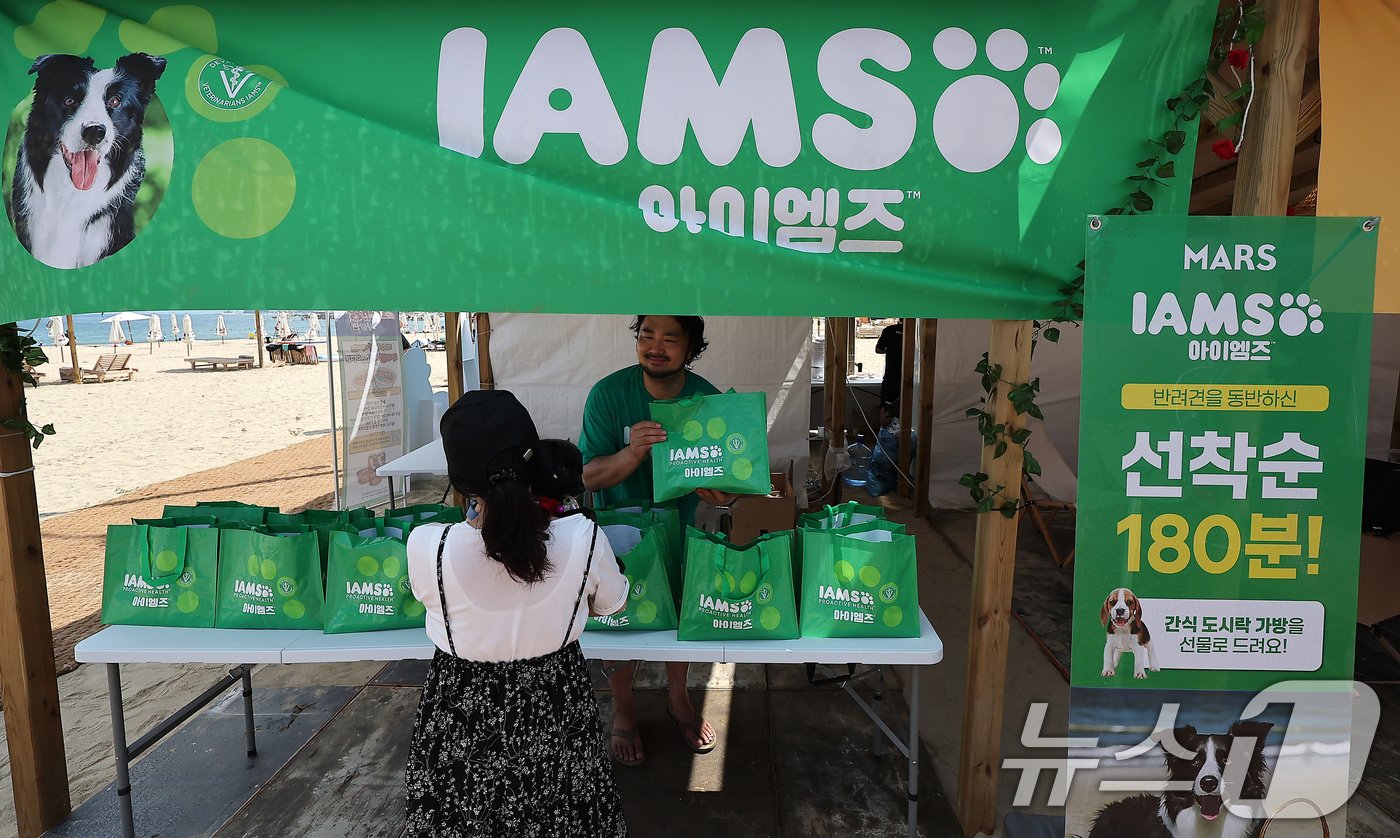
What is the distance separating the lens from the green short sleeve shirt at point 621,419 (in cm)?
284

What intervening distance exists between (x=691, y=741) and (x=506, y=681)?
4.90 feet

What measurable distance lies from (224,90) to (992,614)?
2885mm

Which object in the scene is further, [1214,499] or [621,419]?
[621,419]

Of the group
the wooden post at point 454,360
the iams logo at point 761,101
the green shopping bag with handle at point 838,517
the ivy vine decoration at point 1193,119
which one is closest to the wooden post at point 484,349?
the wooden post at point 454,360

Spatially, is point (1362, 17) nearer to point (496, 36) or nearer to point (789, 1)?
point (789, 1)

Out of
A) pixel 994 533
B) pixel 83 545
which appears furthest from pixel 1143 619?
pixel 83 545

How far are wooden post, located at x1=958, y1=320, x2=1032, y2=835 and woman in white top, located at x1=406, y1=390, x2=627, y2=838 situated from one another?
50.8 inches

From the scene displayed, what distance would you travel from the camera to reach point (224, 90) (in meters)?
2.13

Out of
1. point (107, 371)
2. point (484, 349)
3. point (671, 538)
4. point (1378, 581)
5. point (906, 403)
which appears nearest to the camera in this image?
point (671, 538)

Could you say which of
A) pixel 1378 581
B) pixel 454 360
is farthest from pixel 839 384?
pixel 1378 581

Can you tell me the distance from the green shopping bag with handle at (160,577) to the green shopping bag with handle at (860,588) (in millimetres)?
1904

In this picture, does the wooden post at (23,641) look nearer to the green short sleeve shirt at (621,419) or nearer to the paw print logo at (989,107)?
the green short sleeve shirt at (621,419)

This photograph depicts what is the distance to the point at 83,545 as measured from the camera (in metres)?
5.80

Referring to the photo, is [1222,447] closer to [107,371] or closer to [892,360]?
[892,360]
